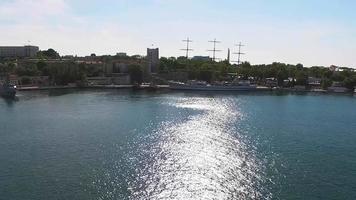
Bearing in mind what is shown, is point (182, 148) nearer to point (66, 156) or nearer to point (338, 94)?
point (66, 156)

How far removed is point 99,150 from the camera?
2705cm

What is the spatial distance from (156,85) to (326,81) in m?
32.8

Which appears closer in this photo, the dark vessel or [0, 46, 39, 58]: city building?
the dark vessel

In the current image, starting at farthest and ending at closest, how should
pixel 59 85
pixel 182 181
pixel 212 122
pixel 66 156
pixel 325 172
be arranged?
pixel 59 85, pixel 212 122, pixel 66 156, pixel 325 172, pixel 182 181

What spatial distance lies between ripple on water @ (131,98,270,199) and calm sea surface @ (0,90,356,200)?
5cm

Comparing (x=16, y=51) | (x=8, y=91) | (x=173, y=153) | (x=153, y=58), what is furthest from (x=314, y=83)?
(x=16, y=51)

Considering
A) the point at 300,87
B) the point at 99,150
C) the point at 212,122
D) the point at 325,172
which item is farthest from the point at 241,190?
the point at 300,87

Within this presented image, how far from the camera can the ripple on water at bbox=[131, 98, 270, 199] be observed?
19.8 m

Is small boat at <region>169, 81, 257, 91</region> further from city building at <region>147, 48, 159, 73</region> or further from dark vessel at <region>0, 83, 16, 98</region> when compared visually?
dark vessel at <region>0, 83, 16, 98</region>

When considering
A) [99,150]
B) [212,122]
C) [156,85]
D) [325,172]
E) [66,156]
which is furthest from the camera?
[156,85]

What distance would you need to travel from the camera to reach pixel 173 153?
26.8 meters

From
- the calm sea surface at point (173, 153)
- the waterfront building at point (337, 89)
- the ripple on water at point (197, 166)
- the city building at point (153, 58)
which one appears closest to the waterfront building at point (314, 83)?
the waterfront building at point (337, 89)

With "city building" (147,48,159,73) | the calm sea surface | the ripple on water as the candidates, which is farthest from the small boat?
the ripple on water

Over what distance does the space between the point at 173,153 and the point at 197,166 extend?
3173 millimetres
